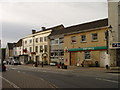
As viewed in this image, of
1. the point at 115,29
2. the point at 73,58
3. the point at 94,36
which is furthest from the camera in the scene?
the point at 73,58

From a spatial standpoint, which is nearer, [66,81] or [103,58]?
[66,81]

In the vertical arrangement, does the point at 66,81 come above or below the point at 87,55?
→ below

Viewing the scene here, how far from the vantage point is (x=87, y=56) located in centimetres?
3800

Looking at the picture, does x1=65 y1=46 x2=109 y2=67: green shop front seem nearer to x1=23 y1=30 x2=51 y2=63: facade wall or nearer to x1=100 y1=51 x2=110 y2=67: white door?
x1=100 y1=51 x2=110 y2=67: white door

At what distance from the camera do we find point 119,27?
98.6ft

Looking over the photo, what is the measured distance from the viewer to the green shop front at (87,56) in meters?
34.9

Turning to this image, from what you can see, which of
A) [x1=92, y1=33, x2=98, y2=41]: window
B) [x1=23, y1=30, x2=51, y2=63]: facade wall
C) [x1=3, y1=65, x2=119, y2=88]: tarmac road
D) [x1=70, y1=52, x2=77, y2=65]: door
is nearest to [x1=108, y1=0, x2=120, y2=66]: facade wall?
[x1=92, y1=33, x2=98, y2=41]: window

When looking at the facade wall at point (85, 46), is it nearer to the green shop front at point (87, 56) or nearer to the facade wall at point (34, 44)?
the green shop front at point (87, 56)

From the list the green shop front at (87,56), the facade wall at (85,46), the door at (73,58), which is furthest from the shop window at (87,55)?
the door at (73,58)

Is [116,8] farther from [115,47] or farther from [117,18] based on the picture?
[115,47]

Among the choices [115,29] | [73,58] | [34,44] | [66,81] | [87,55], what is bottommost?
[66,81]

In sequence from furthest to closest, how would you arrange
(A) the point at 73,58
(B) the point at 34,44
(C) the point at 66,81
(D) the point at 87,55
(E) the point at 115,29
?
(B) the point at 34,44 → (A) the point at 73,58 → (D) the point at 87,55 → (E) the point at 115,29 → (C) the point at 66,81

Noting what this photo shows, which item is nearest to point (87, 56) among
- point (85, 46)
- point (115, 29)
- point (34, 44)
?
point (85, 46)

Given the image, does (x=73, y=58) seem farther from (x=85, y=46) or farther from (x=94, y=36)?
(x=94, y=36)
